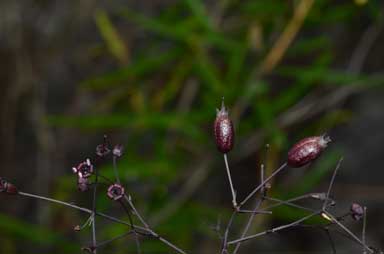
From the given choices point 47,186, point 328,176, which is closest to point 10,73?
point 47,186

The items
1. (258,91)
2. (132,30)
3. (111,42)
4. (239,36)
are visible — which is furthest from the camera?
(132,30)

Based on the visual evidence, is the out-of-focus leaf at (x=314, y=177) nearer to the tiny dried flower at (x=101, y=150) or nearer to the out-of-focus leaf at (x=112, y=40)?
A: the out-of-focus leaf at (x=112, y=40)

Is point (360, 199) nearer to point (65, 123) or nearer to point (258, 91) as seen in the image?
point (258, 91)

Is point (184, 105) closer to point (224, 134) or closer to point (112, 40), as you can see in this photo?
point (112, 40)

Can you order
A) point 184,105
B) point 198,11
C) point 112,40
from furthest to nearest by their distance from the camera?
point 112,40 < point 184,105 < point 198,11

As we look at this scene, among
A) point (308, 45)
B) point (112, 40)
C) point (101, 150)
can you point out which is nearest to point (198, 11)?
point (308, 45)

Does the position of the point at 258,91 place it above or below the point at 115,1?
below
